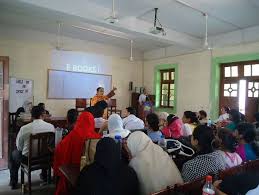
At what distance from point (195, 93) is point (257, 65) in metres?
1.81

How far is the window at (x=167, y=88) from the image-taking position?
775cm

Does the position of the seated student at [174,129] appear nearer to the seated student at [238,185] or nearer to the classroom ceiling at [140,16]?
the seated student at [238,185]

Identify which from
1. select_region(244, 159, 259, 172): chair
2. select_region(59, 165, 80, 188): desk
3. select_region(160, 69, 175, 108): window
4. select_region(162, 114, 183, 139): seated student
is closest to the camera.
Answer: select_region(59, 165, 80, 188): desk

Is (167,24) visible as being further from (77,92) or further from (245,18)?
(77,92)

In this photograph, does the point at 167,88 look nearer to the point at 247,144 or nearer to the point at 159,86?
the point at 159,86

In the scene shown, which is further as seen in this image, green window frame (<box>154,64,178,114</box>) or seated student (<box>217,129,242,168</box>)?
green window frame (<box>154,64,178,114</box>)

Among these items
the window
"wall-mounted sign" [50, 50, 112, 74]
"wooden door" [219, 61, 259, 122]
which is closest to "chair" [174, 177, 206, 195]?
"wooden door" [219, 61, 259, 122]

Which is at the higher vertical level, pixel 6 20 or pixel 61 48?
pixel 6 20

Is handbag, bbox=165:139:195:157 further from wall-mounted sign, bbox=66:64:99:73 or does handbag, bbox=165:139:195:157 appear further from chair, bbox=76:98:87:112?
wall-mounted sign, bbox=66:64:99:73

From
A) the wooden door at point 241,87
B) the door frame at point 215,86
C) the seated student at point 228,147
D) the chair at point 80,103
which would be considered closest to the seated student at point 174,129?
the seated student at point 228,147

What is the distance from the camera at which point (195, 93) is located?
6.81 metres

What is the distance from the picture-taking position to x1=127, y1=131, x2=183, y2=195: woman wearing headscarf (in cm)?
161

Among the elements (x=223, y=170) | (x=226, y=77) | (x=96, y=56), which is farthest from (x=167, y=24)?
(x=223, y=170)

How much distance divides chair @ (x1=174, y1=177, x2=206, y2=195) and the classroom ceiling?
3401 millimetres
